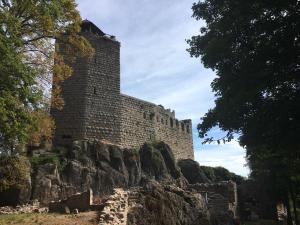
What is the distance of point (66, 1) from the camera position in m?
19.4

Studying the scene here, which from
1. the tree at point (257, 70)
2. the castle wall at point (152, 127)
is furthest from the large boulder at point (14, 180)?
the castle wall at point (152, 127)

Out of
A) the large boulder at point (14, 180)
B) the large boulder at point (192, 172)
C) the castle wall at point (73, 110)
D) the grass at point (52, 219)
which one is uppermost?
the castle wall at point (73, 110)

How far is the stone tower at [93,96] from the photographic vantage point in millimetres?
35031

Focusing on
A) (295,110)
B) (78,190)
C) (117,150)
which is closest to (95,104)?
(117,150)

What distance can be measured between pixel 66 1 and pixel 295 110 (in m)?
11.3

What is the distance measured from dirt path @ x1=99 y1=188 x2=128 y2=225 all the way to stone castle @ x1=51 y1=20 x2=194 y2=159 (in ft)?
52.6

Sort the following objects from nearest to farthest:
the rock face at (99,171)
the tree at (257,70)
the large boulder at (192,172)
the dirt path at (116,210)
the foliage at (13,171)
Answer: the tree at (257,70), the dirt path at (116,210), the foliage at (13,171), the rock face at (99,171), the large boulder at (192,172)

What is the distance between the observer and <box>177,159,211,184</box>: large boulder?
142 feet

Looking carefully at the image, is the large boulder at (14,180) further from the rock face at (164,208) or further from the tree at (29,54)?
the rock face at (164,208)

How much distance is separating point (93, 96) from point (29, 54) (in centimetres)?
1640

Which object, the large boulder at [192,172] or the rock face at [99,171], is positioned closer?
the rock face at [99,171]

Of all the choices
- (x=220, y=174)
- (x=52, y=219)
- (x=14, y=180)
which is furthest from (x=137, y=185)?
(x=220, y=174)

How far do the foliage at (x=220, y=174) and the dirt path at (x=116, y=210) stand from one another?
1306 inches

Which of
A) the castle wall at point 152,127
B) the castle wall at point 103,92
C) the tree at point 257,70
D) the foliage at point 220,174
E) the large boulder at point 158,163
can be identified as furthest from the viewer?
the foliage at point 220,174
